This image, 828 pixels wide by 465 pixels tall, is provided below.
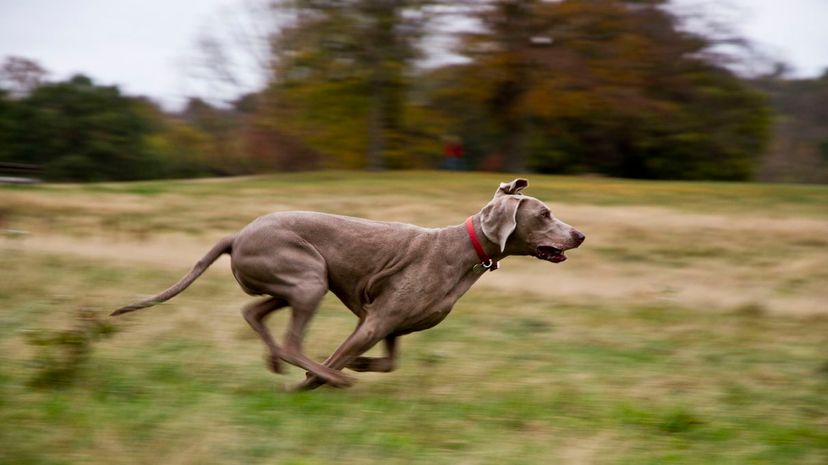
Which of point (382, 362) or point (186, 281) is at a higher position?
point (186, 281)

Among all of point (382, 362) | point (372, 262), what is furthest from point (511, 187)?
point (382, 362)

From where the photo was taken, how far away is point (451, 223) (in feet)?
65.8

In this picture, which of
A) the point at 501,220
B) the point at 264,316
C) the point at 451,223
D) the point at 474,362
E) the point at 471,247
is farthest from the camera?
the point at 451,223

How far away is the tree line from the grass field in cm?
1550

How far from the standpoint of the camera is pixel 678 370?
29.6 ft

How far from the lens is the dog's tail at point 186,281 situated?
7137mm

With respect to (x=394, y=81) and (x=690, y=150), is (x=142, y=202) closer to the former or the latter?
(x=394, y=81)

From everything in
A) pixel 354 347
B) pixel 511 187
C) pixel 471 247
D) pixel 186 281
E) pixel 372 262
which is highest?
pixel 511 187

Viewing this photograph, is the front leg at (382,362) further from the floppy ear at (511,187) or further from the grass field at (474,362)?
the floppy ear at (511,187)

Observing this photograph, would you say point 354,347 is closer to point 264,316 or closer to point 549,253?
point 264,316

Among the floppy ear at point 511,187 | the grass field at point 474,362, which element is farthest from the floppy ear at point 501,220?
the grass field at point 474,362

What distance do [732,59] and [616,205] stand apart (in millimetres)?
17940

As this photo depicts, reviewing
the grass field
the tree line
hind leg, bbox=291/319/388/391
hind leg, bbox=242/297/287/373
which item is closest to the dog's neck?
hind leg, bbox=291/319/388/391

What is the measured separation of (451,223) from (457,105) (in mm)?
17150
